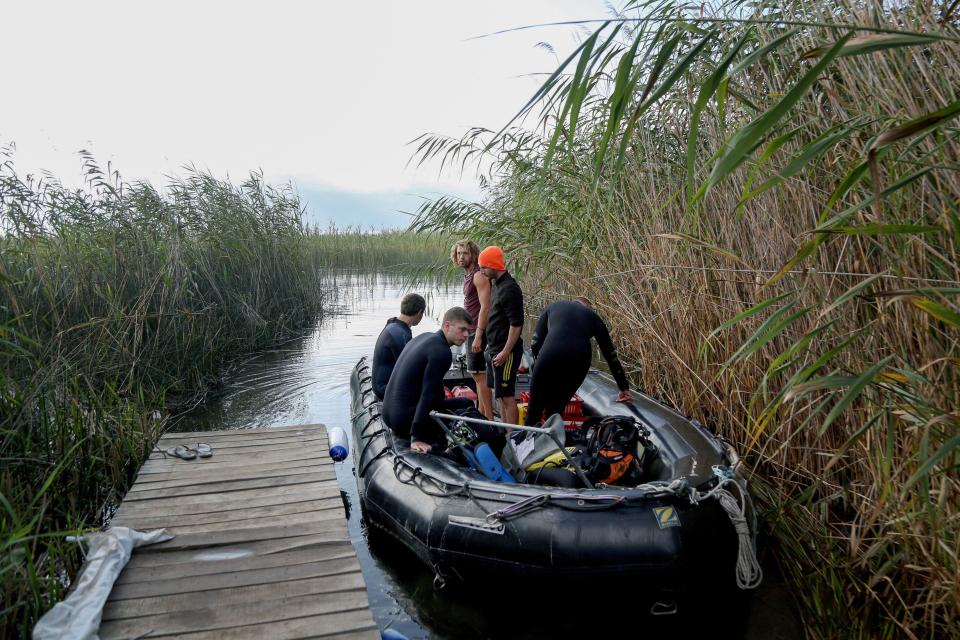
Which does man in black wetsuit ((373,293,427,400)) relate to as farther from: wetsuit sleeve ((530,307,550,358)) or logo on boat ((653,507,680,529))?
logo on boat ((653,507,680,529))

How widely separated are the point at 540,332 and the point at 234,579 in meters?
2.52

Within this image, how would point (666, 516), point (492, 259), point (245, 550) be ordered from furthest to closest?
point (492, 259) → point (245, 550) → point (666, 516)

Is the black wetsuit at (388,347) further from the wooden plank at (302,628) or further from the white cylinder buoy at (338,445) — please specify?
the wooden plank at (302,628)

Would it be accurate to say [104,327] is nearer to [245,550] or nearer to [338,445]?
[338,445]

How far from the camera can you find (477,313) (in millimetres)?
5766

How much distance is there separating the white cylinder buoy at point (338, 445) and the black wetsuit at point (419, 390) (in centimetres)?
73

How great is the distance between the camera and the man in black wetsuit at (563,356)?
443 centimetres

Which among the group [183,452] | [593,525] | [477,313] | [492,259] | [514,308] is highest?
[492,259]

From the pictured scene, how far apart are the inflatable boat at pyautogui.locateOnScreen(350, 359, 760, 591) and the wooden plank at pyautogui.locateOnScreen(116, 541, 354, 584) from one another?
1.72ft

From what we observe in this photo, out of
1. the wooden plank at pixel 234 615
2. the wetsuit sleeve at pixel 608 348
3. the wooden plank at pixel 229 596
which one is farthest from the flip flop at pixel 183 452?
the wetsuit sleeve at pixel 608 348

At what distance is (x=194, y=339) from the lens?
22.8ft

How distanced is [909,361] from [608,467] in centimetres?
163

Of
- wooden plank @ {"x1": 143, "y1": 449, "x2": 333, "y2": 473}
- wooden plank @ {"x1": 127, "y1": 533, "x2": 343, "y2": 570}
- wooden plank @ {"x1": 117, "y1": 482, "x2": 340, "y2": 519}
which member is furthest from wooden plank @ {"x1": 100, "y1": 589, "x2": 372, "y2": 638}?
wooden plank @ {"x1": 143, "y1": 449, "x2": 333, "y2": 473}

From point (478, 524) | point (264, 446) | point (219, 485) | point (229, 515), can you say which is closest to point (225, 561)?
point (229, 515)
